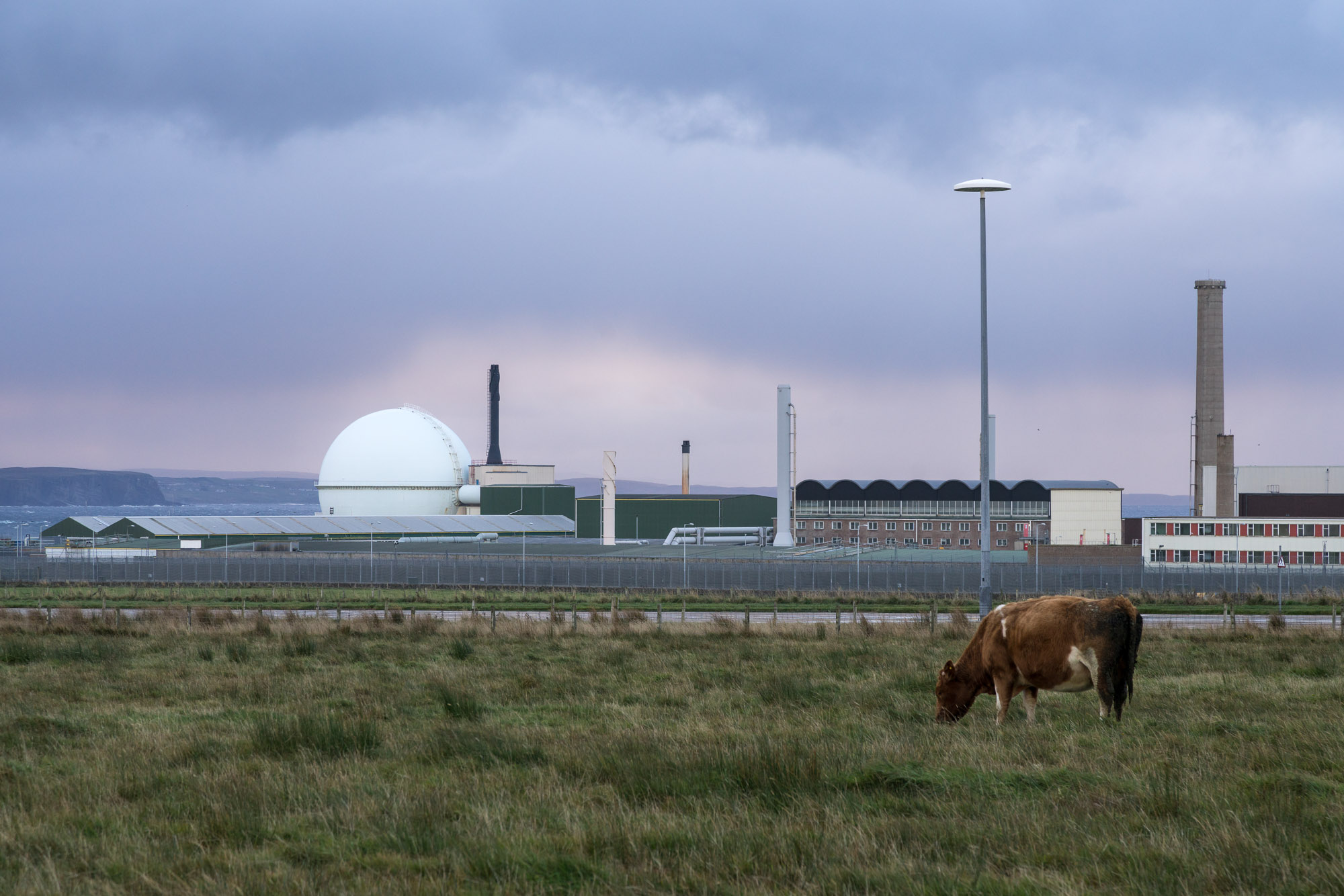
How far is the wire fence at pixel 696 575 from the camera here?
5150cm

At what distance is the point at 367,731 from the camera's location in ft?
38.9

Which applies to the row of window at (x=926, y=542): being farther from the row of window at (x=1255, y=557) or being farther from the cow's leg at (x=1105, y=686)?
the cow's leg at (x=1105, y=686)

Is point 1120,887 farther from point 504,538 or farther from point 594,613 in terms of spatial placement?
point 504,538

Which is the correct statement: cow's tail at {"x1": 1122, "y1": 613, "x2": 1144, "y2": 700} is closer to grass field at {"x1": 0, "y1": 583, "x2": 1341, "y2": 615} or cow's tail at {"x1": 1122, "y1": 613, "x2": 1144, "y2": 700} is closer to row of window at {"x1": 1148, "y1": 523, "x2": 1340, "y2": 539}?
grass field at {"x1": 0, "y1": 583, "x2": 1341, "y2": 615}

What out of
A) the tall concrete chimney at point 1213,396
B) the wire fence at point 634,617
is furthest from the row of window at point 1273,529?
the wire fence at point 634,617

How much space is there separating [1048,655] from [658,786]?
525cm

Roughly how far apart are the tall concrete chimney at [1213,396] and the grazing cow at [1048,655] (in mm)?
78718

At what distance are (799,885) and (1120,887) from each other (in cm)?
182

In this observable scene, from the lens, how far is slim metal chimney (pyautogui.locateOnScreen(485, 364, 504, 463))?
129125 mm

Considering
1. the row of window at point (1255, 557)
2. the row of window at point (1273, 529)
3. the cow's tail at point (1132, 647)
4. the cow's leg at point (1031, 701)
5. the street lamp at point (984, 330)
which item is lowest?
the row of window at point (1255, 557)

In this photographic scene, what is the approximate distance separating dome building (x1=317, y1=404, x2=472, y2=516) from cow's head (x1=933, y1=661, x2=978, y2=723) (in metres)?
102

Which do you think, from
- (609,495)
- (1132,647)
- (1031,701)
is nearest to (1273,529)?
(609,495)


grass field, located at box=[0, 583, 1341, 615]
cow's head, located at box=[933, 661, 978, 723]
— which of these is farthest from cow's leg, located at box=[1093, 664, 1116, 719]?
grass field, located at box=[0, 583, 1341, 615]

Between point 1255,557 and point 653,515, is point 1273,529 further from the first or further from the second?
point 653,515
